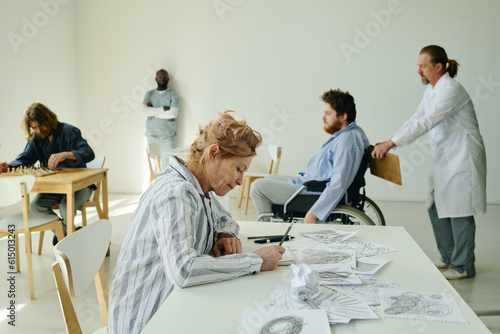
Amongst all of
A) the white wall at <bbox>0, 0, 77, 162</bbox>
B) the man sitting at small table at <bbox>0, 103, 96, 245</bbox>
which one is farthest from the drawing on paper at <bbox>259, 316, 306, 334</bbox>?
the white wall at <bbox>0, 0, 77, 162</bbox>

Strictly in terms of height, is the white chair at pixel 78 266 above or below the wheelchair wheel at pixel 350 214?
above

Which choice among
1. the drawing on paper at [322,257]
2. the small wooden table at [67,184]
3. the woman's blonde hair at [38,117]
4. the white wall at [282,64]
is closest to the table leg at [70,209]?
the small wooden table at [67,184]

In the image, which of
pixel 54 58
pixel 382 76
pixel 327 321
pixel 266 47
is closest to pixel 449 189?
pixel 327 321

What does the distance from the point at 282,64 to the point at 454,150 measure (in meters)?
2.97

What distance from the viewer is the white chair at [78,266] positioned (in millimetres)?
1114

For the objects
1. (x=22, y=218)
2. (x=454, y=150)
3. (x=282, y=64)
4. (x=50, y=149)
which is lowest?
(x=22, y=218)

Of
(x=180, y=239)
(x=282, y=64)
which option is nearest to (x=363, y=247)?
(x=180, y=239)

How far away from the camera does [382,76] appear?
17.5 feet

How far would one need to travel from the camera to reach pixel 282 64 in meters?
5.45

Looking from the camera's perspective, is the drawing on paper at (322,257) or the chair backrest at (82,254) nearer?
the chair backrest at (82,254)

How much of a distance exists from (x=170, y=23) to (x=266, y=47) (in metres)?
1.25

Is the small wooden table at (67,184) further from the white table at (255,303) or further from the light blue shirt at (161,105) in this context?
the light blue shirt at (161,105)

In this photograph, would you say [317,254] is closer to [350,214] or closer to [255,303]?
[255,303]

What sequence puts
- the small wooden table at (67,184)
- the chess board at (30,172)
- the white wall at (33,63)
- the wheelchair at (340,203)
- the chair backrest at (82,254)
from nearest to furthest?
the chair backrest at (82,254) → the wheelchair at (340,203) → the small wooden table at (67,184) → the chess board at (30,172) → the white wall at (33,63)
